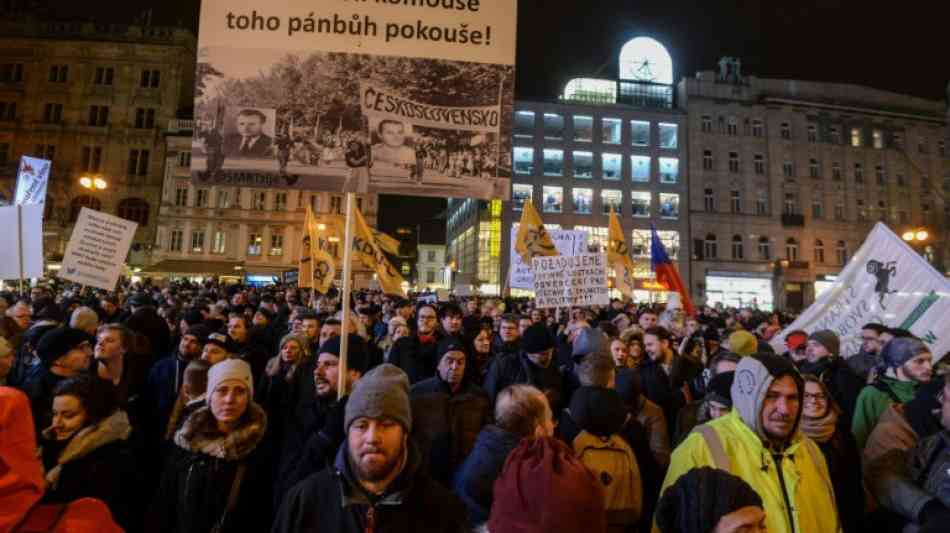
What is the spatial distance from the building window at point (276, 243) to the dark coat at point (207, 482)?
47961 mm

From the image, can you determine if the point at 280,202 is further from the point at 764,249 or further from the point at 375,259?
the point at 764,249

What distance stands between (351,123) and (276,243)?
48086 millimetres

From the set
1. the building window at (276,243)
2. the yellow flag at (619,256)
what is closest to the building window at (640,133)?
the building window at (276,243)

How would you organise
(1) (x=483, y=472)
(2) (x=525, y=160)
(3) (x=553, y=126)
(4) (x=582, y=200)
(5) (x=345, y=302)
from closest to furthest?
(1) (x=483, y=472) → (5) (x=345, y=302) → (2) (x=525, y=160) → (4) (x=582, y=200) → (3) (x=553, y=126)

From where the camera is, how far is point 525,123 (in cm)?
4941

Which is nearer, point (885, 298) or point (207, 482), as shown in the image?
point (207, 482)

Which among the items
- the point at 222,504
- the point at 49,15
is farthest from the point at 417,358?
the point at 49,15

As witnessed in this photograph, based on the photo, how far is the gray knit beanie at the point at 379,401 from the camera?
7.70 ft

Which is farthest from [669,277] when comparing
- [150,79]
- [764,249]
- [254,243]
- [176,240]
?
[150,79]

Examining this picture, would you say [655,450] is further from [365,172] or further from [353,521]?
[365,172]

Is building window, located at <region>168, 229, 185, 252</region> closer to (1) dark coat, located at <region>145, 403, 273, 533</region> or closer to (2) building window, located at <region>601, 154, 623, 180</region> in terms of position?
(2) building window, located at <region>601, 154, 623, 180</region>

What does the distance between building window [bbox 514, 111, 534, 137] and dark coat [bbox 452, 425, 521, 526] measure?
48.0 meters

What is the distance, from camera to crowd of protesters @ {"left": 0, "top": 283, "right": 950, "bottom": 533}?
2.10 m

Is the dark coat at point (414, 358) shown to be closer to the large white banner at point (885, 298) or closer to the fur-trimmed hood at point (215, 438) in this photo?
the fur-trimmed hood at point (215, 438)
